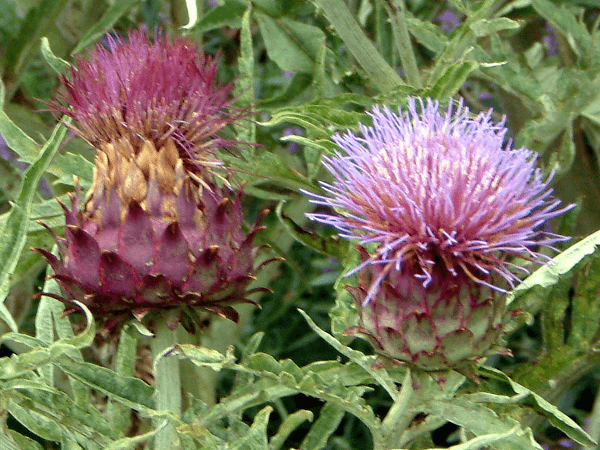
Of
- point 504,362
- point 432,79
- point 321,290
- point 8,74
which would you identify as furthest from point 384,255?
point 321,290

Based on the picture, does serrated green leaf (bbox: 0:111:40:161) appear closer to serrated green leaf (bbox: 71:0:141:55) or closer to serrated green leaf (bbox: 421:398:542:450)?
serrated green leaf (bbox: 71:0:141:55)

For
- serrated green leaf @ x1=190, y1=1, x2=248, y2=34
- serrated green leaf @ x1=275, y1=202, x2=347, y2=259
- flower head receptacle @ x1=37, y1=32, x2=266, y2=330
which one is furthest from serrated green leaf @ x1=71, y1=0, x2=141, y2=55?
serrated green leaf @ x1=275, y1=202, x2=347, y2=259

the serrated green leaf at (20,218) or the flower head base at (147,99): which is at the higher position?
the flower head base at (147,99)

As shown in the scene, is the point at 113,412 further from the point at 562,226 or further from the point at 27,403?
the point at 562,226

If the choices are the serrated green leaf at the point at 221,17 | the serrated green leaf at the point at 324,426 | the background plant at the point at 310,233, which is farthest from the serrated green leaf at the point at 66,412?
the serrated green leaf at the point at 221,17

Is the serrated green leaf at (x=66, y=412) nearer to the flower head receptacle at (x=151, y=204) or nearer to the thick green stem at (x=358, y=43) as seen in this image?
the flower head receptacle at (x=151, y=204)

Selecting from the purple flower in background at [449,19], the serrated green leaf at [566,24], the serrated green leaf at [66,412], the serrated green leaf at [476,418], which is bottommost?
the serrated green leaf at [66,412]
